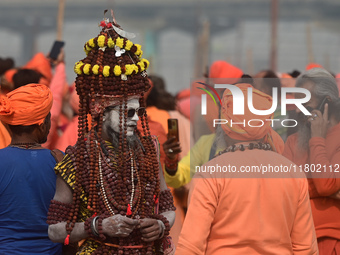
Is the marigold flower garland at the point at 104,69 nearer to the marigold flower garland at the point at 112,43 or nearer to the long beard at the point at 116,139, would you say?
the marigold flower garland at the point at 112,43

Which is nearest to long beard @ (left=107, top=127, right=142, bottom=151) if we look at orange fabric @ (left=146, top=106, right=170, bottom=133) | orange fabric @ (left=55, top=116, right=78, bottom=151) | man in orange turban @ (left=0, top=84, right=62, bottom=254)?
man in orange turban @ (left=0, top=84, right=62, bottom=254)

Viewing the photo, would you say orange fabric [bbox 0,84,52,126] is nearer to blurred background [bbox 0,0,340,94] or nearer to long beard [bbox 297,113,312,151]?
long beard [bbox 297,113,312,151]

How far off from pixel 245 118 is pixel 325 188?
3.01ft

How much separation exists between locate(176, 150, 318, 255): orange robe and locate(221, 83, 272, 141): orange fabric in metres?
0.23

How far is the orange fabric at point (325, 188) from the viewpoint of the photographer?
15.2 feet

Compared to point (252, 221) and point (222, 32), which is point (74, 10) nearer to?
point (222, 32)

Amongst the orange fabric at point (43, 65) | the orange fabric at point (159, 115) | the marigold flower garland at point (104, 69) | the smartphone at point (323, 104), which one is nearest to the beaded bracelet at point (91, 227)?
the marigold flower garland at point (104, 69)

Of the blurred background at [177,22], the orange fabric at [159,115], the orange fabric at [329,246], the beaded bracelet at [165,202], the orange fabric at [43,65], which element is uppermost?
the blurred background at [177,22]

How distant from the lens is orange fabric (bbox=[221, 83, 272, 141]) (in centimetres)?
405

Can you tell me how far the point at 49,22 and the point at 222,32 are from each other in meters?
16.4

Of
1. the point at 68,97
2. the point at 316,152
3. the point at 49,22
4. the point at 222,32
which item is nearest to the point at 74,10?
the point at 49,22

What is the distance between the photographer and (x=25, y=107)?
13.9 feet

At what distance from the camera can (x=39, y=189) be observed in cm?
411

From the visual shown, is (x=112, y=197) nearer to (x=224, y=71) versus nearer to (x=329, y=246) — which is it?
(x=329, y=246)
